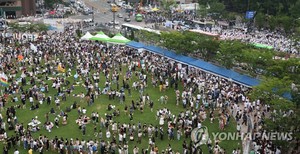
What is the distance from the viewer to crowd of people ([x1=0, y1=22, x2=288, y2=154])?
2361 centimetres

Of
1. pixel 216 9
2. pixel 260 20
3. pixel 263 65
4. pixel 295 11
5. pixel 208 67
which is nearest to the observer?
pixel 263 65

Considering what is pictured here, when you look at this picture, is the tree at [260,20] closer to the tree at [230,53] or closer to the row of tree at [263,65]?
the row of tree at [263,65]

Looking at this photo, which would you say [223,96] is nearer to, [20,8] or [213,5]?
[213,5]

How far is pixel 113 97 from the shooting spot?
31234mm

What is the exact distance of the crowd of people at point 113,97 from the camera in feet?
77.5

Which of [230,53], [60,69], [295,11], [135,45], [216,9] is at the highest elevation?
[295,11]

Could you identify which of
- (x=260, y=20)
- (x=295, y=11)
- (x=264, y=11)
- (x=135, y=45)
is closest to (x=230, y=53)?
(x=135, y=45)

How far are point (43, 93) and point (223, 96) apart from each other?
15.0m

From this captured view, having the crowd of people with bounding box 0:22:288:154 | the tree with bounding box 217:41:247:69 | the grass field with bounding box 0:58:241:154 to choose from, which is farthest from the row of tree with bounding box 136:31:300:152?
the grass field with bounding box 0:58:241:154

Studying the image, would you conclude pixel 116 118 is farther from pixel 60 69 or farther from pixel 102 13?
pixel 102 13

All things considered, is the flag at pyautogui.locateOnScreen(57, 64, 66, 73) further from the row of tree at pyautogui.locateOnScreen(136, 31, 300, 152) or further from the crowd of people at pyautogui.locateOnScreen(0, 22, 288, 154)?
the row of tree at pyautogui.locateOnScreen(136, 31, 300, 152)

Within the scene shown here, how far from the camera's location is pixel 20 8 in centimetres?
7769

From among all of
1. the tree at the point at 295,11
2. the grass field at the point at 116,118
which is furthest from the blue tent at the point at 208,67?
the tree at the point at 295,11

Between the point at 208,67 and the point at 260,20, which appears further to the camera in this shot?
the point at 260,20
